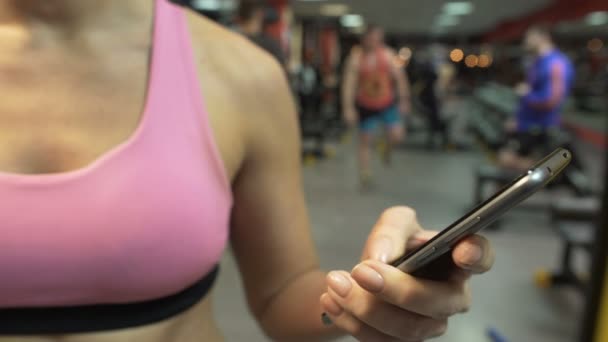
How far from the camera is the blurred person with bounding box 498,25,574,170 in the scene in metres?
4.05

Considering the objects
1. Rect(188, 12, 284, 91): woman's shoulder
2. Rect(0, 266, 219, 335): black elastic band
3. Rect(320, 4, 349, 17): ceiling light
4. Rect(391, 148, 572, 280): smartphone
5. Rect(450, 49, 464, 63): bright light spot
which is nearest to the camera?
Rect(391, 148, 572, 280): smartphone

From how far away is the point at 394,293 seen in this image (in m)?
0.39

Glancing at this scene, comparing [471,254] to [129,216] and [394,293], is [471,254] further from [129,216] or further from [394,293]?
[129,216]

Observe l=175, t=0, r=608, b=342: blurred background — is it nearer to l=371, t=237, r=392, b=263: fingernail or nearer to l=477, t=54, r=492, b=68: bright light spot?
l=371, t=237, r=392, b=263: fingernail

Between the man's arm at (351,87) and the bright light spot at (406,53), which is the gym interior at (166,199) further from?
the bright light spot at (406,53)

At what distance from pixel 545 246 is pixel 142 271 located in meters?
3.40

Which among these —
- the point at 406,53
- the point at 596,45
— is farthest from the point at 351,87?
the point at 596,45

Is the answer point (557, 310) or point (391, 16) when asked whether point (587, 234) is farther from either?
point (391, 16)

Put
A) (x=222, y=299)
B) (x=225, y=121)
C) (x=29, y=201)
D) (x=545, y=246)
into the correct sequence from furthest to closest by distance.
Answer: (x=545, y=246) → (x=222, y=299) → (x=225, y=121) → (x=29, y=201)

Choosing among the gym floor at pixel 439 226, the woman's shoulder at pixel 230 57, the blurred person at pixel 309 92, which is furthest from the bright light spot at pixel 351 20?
the woman's shoulder at pixel 230 57

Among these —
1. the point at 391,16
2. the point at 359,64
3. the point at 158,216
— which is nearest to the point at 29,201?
the point at 158,216

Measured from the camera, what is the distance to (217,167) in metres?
0.60

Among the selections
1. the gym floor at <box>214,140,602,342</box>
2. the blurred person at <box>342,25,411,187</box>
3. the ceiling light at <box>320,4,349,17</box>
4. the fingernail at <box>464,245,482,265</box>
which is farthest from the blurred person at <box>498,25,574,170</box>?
the ceiling light at <box>320,4,349,17</box>

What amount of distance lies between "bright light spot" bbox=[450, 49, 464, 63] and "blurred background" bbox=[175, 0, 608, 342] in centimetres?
235
